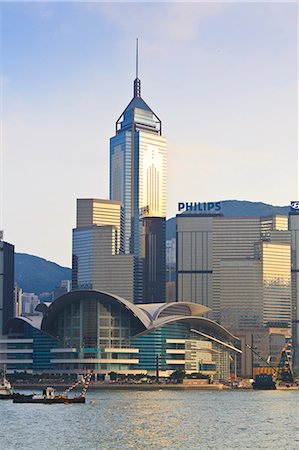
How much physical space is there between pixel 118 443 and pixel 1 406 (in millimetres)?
50736

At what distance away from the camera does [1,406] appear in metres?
133

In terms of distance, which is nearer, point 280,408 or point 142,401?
point 280,408

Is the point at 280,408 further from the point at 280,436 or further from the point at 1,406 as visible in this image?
the point at 280,436

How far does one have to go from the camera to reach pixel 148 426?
326ft

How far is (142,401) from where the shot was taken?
481ft

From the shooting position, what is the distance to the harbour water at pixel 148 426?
84250 mm

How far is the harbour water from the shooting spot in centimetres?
8425

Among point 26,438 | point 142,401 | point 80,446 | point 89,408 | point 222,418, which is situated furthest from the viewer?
point 142,401

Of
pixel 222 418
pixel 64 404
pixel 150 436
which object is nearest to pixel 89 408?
pixel 64 404

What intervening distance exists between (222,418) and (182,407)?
65.0 feet

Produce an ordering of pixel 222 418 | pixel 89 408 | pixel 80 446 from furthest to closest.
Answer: pixel 89 408 < pixel 222 418 < pixel 80 446

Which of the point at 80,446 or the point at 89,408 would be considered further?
the point at 89,408

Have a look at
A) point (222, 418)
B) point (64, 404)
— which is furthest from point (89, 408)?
point (222, 418)

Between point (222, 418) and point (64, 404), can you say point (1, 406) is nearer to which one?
point (64, 404)
